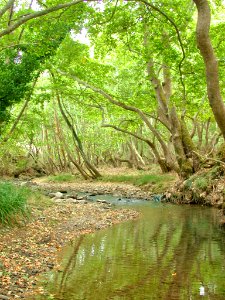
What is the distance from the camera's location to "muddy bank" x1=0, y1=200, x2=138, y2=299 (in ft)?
18.8

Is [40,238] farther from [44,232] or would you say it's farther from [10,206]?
[10,206]

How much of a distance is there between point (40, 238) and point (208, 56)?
5.57 meters

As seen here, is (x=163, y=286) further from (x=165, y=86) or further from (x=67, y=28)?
(x=165, y=86)

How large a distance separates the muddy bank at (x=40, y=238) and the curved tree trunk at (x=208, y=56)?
470 cm

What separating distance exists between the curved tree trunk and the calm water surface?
3039mm

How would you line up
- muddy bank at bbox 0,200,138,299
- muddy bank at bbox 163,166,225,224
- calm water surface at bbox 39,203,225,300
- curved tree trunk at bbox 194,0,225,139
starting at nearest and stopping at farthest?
calm water surface at bbox 39,203,225,300 < muddy bank at bbox 0,200,138,299 < curved tree trunk at bbox 194,0,225,139 < muddy bank at bbox 163,166,225,224

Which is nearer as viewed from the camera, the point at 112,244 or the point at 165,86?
the point at 112,244

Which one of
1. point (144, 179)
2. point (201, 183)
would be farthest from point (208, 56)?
point (144, 179)

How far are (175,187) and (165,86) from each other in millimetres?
5441

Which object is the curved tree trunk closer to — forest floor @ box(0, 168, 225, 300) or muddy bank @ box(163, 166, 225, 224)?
forest floor @ box(0, 168, 225, 300)

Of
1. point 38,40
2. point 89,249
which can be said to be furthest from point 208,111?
point 89,249

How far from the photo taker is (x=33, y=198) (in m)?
13.1

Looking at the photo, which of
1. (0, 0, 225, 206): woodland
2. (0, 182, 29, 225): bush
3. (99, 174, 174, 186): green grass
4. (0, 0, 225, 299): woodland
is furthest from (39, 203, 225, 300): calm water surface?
(99, 174, 174, 186): green grass

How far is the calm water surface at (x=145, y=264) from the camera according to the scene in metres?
5.41
